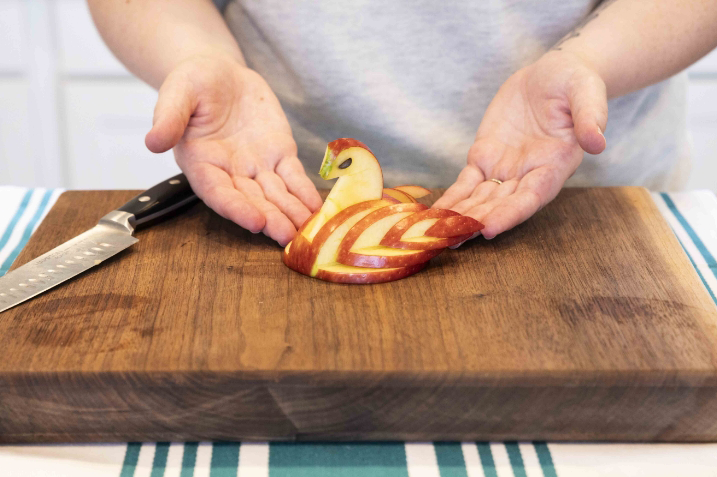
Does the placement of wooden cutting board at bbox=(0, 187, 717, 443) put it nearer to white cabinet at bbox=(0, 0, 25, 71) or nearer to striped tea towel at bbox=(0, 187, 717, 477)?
striped tea towel at bbox=(0, 187, 717, 477)

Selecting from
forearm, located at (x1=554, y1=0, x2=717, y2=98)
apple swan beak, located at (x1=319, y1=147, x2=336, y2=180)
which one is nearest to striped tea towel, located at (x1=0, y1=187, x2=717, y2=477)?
apple swan beak, located at (x1=319, y1=147, x2=336, y2=180)

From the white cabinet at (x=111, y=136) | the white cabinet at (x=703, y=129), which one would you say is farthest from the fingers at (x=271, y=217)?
the white cabinet at (x=703, y=129)

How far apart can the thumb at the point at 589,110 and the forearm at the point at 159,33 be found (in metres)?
0.96

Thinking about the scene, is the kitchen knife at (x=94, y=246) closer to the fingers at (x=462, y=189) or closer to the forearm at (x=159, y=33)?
the forearm at (x=159, y=33)

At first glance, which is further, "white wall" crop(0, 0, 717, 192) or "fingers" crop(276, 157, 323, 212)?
"white wall" crop(0, 0, 717, 192)

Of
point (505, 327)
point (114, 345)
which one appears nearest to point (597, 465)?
point (505, 327)

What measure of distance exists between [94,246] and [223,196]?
31 cm

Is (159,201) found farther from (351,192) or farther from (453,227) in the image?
(453,227)

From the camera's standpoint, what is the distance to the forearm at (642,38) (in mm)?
1811

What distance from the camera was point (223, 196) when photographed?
5.28 ft

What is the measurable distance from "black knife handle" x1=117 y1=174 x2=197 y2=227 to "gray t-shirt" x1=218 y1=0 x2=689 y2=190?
54 cm

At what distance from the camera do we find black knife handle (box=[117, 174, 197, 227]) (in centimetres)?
165

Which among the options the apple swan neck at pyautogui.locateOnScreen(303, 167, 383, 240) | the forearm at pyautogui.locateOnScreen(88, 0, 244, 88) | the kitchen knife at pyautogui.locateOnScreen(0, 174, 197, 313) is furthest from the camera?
the forearm at pyautogui.locateOnScreen(88, 0, 244, 88)

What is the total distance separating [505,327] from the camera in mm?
1279
